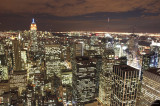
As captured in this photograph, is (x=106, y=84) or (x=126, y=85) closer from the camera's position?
(x=126, y=85)

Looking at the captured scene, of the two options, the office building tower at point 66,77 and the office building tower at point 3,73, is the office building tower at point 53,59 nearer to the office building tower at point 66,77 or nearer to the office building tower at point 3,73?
the office building tower at point 66,77

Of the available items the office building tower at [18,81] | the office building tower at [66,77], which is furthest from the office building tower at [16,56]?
the office building tower at [66,77]

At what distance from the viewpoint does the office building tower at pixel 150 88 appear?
14.2m

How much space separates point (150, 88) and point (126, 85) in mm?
2656

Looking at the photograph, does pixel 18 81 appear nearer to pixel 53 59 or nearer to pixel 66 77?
pixel 66 77

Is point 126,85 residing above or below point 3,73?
above

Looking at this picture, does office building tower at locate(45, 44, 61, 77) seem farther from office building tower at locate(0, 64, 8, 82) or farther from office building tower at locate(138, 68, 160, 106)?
office building tower at locate(138, 68, 160, 106)

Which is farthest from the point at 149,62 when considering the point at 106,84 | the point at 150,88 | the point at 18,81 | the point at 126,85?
the point at 18,81

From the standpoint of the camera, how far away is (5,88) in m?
24.6

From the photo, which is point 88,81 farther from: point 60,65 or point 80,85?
point 60,65

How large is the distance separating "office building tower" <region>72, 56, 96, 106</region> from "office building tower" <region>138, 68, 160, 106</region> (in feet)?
32.1

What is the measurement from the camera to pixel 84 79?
937 inches

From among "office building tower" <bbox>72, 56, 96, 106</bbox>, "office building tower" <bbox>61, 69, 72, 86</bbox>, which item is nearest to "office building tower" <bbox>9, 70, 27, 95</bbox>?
"office building tower" <bbox>61, 69, 72, 86</bbox>

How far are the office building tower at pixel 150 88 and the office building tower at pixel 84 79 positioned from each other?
9778 mm
